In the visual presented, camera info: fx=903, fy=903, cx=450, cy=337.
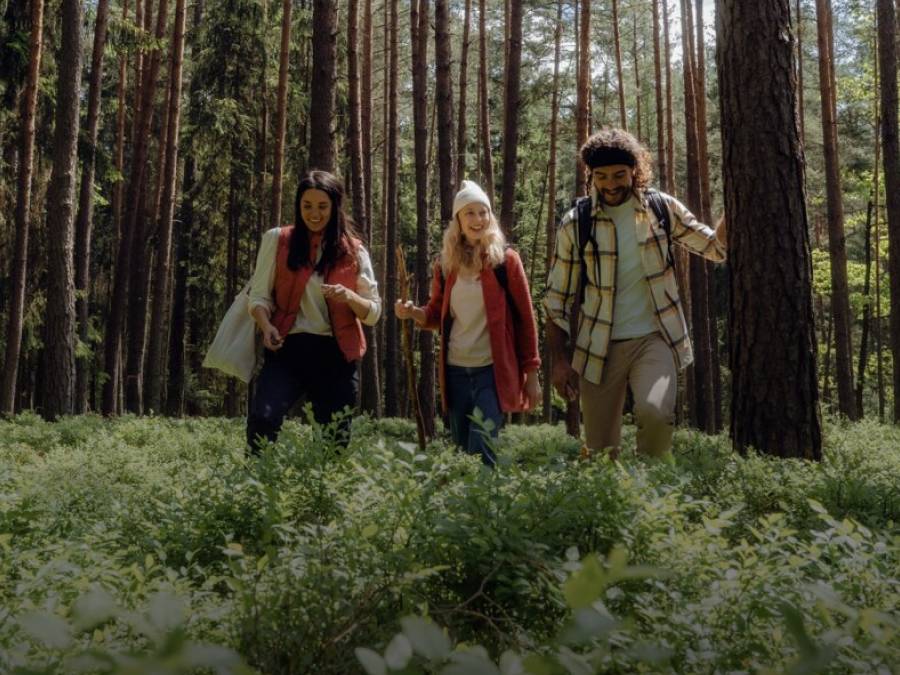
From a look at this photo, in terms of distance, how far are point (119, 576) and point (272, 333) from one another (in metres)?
2.79

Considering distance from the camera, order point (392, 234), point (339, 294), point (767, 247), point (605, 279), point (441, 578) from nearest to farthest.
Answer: point (441, 578) < point (605, 279) < point (339, 294) < point (767, 247) < point (392, 234)

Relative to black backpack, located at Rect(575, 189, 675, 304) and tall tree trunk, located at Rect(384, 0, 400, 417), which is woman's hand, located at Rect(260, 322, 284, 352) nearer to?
black backpack, located at Rect(575, 189, 675, 304)

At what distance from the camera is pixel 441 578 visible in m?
2.86

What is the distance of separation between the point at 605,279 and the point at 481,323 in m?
0.98

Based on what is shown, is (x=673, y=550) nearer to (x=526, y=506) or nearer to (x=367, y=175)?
(x=526, y=506)

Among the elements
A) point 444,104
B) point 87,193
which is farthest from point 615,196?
point 87,193

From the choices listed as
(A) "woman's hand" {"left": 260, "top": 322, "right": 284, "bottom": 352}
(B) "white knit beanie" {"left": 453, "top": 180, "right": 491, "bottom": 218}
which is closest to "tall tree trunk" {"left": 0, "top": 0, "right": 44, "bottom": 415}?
(A) "woman's hand" {"left": 260, "top": 322, "right": 284, "bottom": 352}

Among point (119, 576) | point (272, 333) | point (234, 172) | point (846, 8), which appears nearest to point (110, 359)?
point (234, 172)

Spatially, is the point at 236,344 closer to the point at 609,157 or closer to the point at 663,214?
the point at 609,157

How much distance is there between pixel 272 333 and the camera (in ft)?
18.0

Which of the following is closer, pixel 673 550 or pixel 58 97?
pixel 673 550

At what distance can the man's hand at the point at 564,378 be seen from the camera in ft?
17.6

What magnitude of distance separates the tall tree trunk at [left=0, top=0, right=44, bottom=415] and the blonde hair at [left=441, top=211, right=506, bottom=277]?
38.1 feet

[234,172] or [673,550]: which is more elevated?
[234,172]
